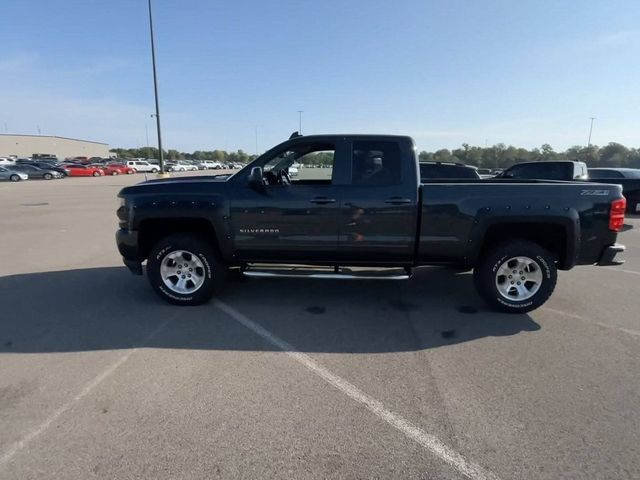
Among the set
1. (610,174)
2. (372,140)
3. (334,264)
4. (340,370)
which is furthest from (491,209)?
(610,174)

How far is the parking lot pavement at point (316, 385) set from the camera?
7.86 feet

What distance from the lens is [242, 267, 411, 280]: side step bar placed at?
4.67 m

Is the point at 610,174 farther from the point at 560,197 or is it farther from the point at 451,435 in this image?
the point at 451,435

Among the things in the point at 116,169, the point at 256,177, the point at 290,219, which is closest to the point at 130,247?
the point at 256,177

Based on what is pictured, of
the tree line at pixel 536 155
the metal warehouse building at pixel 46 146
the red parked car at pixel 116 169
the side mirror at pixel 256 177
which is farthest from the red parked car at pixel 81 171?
the metal warehouse building at pixel 46 146

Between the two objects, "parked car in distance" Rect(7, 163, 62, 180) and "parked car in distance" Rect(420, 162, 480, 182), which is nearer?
"parked car in distance" Rect(420, 162, 480, 182)

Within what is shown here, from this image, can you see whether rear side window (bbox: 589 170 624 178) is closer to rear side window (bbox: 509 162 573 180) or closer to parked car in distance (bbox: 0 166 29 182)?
rear side window (bbox: 509 162 573 180)

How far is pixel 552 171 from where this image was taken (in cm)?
1212

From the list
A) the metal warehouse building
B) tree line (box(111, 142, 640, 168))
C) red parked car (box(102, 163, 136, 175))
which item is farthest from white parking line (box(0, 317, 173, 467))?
the metal warehouse building

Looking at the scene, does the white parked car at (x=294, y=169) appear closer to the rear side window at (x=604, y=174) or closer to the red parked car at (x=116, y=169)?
the rear side window at (x=604, y=174)

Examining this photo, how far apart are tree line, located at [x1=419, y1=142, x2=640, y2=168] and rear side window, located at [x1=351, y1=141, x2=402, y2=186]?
3812 cm

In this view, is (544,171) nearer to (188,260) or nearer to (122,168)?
(188,260)

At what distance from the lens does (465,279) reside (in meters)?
6.20

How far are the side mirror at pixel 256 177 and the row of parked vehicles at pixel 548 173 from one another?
7.09 meters
